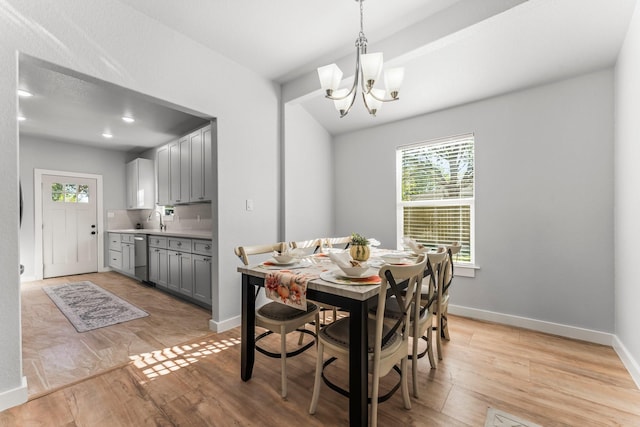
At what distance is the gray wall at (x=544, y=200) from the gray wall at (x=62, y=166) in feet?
20.0

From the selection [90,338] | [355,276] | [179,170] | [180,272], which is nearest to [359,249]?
[355,276]

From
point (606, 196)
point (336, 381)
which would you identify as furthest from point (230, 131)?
point (606, 196)

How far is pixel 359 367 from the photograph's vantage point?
1375 mm

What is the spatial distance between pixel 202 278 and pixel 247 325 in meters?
1.76

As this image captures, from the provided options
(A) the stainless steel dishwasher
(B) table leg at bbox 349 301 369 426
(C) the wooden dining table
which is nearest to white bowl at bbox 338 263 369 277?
(C) the wooden dining table

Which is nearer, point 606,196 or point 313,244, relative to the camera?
point 606,196

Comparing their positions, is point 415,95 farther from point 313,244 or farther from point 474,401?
point 474,401

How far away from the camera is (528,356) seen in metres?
2.30

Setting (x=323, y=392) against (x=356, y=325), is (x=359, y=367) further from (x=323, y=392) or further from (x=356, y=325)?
(x=323, y=392)

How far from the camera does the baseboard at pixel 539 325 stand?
8.20 feet

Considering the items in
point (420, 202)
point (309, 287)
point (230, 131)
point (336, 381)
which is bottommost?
point (336, 381)

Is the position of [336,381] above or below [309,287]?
below

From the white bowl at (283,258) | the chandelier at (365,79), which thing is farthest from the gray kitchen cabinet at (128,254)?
the chandelier at (365,79)

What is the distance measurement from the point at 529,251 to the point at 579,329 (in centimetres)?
76
